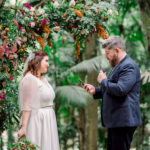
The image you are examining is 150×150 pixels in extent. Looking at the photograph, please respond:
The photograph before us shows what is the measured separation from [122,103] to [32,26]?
1.49 m

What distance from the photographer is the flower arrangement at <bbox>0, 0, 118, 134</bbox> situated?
107 inches

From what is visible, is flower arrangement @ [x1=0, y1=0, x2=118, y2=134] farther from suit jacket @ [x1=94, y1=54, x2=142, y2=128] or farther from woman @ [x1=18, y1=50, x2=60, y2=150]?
suit jacket @ [x1=94, y1=54, x2=142, y2=128]

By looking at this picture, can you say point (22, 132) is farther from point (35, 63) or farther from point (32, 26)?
point (32, 26)

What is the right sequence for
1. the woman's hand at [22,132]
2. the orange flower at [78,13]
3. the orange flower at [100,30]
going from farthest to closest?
the orange flower at [100,30], the orange flower at [78,13], the woman's hand at [22,132]

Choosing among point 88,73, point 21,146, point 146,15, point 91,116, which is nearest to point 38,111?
point 21,146

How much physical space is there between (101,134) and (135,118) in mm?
3765

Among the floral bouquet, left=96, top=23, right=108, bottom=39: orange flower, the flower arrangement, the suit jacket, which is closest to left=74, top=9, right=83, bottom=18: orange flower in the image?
the flower arrangement

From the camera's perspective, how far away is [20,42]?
277cm

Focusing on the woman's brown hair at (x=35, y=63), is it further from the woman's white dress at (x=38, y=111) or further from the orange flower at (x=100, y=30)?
the orange flower at (x=100, y=30)

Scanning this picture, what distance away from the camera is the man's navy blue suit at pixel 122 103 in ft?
7.05

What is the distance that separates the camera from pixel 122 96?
2221 millimetres

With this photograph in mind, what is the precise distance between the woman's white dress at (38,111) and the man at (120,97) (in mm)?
748

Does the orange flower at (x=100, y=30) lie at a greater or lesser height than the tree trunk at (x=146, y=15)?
lesser

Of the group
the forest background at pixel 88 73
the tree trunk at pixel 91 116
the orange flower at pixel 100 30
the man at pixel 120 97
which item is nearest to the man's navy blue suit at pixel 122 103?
the man at pixel 120 97
